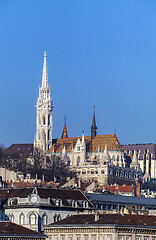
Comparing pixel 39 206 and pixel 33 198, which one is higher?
pixel 33 198

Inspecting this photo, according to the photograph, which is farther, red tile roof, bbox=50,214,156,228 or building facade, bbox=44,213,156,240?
red tile roof, bbox=50,214,156,228

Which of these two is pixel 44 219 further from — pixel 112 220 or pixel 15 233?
pixel 15 233

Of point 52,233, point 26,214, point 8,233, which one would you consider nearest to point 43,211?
point 26,214

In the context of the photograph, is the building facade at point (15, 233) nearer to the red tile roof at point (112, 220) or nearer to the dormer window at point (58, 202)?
the red tile roof at point (112, 220)

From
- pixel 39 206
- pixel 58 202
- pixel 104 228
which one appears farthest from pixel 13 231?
pixel 58 202

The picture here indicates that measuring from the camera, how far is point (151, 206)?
16662 cm

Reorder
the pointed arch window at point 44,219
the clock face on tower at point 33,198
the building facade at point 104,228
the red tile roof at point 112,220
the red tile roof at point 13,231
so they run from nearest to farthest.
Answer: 1. the red tile roof at point 13,231
2. the building facade at point 104,228
3. the red tile roof at point 112,220
4. the pointed arch window at point 44,219
5. the clock face on tower at point 33,198

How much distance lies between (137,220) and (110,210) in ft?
96.5

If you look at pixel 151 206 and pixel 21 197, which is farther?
pixel 151 206

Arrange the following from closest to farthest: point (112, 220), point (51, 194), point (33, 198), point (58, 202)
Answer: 1. point (112, 220)
2. point (33, 198)
3. point (58, 202)
4. point (51, 194)

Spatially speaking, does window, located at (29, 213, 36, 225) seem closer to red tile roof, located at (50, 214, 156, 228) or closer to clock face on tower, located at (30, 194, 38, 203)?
clock face on tower, located at (30, 194, 38, 203)

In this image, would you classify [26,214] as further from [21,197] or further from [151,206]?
[151,206]

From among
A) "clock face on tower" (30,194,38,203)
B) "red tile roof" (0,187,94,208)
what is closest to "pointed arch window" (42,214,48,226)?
"clock face on tower" (30,194,38,203)

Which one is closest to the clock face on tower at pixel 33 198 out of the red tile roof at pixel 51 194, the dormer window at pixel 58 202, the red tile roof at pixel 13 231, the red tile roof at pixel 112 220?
the red tile roof at pixel 51 194
